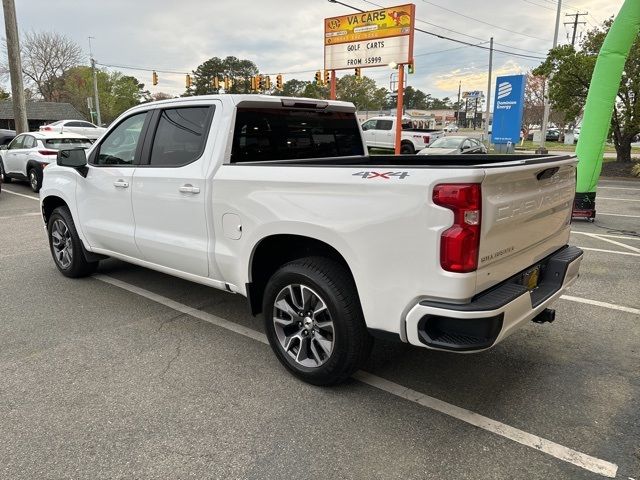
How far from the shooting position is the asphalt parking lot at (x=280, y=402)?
253 cm

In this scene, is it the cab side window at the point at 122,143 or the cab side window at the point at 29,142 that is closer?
the cab side window at the point at 122,143

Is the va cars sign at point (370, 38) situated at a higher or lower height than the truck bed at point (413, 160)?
higher

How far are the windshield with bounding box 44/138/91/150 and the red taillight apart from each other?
12.3m

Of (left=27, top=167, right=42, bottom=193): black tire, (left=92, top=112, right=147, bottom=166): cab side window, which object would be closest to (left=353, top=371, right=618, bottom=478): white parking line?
(left=92, top=112, right=147, bottom=166): cab side window

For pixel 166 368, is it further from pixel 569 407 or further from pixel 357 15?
pixel 357 15

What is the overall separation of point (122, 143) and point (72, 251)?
5.39ft

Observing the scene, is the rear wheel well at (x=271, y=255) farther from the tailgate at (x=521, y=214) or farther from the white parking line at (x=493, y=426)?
the tailgate at (x=521, y=214)

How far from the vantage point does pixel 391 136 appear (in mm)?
24625

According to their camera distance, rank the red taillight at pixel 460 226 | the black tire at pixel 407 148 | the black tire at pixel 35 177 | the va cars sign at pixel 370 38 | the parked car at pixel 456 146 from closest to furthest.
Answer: the red taillight at pixel 460 226 < the black tire at pixel 35 177 < the va cars sign at pixel 370 38 < the parked car at pixel 456 146 < the black tire at pixel 407 148

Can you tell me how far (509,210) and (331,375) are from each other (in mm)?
1502

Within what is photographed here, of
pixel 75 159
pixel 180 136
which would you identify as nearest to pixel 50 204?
pixel 75 159

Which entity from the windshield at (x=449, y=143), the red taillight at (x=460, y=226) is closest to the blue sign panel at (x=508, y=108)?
the windshield at (x=449, y=143)

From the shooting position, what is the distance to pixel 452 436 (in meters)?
2.74

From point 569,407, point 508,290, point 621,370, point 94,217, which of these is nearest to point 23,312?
point 94,217
